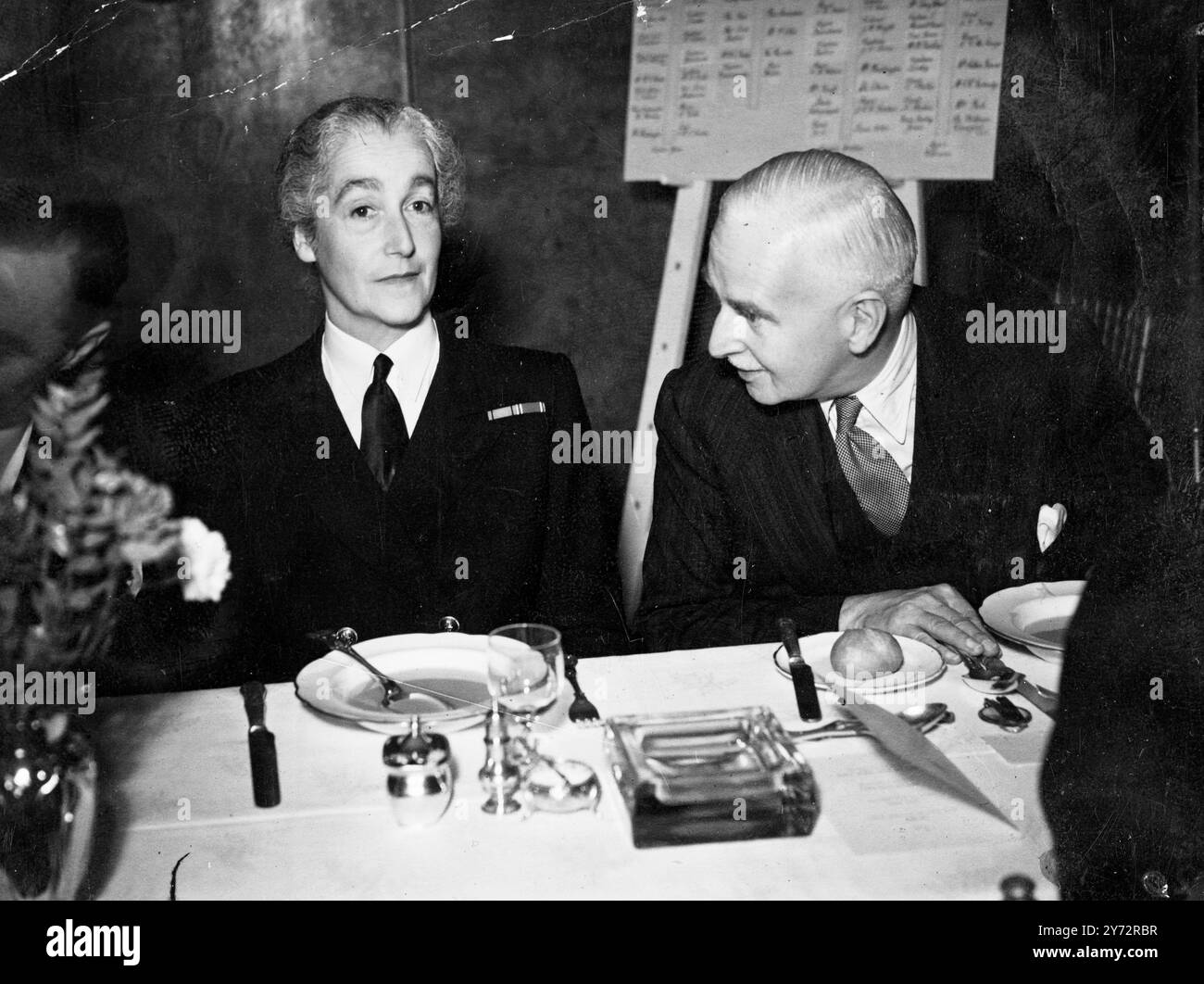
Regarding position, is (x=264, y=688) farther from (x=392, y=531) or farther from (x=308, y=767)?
(x=392, y=531)

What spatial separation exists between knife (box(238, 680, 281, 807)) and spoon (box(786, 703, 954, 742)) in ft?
2.04

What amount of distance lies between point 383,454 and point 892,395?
2.76 feet

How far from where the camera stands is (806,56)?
5.32 feet

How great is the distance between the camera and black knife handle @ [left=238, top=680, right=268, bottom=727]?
1.29 m

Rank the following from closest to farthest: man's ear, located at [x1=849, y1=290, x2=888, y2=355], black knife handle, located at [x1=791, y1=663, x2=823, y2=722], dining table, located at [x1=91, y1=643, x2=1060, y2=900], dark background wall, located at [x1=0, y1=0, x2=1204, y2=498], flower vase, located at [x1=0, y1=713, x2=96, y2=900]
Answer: dining table, located at [x1=91, y1=643, x2=1060, y2=900] → flower vase, located at [x1=0, y1=713, x2=96, y2=900] → black knife handle, located at [x1=791, y1=663, x2=823, y2=722] → dark background wall, located at [x1=0, y1=0, x2=1204, y2=498] → man's ear, located at [x1=849, y1=290, x2=888, y2=355]

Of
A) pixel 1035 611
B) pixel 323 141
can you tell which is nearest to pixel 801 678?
pixel 1035 611

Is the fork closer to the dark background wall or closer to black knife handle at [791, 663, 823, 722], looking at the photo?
black knife handle at [791, 663, 823, 722]

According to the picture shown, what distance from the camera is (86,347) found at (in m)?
1.58

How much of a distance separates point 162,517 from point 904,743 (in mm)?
1149

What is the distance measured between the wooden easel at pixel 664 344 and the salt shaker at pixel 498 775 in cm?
53

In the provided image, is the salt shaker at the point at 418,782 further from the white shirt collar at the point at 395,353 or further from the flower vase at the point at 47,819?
the white shirt collar at the point at 395,353

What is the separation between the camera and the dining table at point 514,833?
112 cm

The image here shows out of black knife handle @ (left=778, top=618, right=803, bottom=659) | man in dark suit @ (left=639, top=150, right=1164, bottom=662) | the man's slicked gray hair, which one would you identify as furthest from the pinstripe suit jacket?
black knife handle @ (left=778, top=618, right=803, bottom=659)

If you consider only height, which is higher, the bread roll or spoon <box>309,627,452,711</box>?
the bread roll
